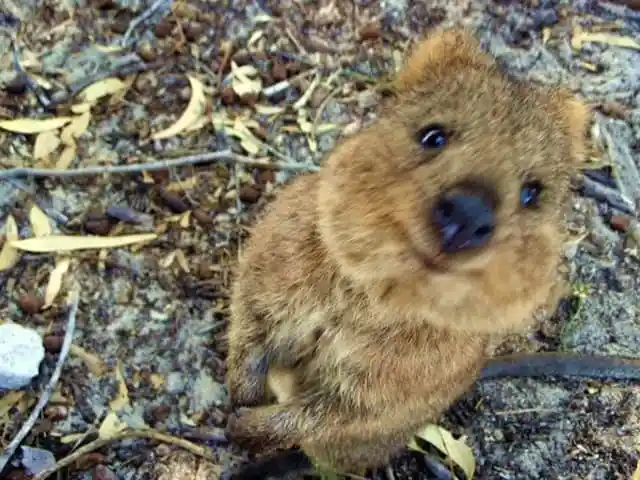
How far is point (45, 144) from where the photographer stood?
381cm

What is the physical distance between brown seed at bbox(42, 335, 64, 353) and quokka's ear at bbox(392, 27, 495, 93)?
1.56 m

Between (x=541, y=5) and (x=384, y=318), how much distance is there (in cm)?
237

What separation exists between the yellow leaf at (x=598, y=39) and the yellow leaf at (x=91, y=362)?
2.60m

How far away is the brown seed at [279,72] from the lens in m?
4.09

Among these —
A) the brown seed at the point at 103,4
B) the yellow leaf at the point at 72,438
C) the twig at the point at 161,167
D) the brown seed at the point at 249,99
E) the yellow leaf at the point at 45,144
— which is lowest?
the yellow leaf at the point at 72,438

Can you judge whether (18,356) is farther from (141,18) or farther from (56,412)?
(141,18)

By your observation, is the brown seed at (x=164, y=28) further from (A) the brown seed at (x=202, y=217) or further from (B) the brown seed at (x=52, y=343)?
(B) the brown seed at (x=52, y=343)

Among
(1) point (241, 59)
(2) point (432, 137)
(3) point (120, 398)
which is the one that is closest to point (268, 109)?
(1) point (241, 59)

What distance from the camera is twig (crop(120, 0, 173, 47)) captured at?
4043 mm

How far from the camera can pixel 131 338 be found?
3.55 meters

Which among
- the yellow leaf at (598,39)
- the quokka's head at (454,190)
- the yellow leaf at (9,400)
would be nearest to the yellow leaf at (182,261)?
the yellow leaf at (9,400)

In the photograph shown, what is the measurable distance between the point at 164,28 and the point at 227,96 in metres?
0.42

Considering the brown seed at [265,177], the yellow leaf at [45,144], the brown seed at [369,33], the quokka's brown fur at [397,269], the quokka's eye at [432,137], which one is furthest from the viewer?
the brown seed at [369,33]

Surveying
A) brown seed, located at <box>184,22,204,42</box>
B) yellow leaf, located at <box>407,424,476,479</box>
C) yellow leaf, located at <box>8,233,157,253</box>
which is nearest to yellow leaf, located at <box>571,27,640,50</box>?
brown seed, located at <box>184,22,204,42</box>
